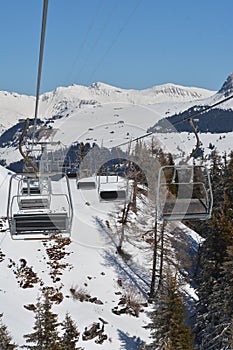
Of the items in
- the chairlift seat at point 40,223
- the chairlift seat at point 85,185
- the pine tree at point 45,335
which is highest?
the chairlift seat at point 85,185

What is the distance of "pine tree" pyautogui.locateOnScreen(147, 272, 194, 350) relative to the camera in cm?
1510

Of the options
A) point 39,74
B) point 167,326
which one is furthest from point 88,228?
point 39,74

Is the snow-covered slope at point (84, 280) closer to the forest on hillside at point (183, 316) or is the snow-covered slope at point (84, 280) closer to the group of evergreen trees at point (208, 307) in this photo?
the forest on hillside at point (183, 316)

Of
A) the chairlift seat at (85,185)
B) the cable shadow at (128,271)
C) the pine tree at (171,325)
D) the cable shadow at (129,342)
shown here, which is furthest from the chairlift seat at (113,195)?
the cable shadow at (128,271)

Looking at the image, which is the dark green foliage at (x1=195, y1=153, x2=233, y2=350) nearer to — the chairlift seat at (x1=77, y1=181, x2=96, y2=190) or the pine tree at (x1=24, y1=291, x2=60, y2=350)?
the chairlift seat at (x1=77, y1=181, x2=96, y2=190)

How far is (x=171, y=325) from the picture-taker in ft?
51.0

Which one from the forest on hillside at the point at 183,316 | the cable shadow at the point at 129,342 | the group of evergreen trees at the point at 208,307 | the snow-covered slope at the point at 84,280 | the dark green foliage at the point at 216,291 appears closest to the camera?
the forest on hillside at the point at 183,316

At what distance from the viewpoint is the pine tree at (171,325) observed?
1510 centimetres

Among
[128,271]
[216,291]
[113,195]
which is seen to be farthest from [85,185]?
[128,271]

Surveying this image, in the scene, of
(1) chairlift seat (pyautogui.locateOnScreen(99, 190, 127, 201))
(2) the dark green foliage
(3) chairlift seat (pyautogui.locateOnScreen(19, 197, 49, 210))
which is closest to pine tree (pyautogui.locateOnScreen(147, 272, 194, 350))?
(2) the dark green foliage

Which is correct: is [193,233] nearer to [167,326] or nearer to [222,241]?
[222,241]

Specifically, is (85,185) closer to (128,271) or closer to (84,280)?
(84,280)

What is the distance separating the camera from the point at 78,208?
99.3 feet

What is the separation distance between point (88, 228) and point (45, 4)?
25440 mm
